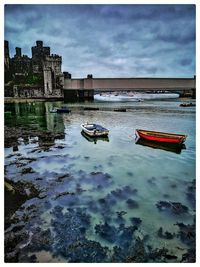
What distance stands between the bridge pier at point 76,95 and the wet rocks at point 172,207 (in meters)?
36.1

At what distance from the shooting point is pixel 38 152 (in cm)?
883

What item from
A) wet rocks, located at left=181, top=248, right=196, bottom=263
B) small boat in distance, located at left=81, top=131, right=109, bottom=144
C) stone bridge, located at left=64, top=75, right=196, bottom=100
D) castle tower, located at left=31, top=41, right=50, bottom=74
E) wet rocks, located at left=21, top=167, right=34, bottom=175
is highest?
castle tower, located at left=31, top=41, right=50, bottom=74

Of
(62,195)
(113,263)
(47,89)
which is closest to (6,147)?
(62,195)

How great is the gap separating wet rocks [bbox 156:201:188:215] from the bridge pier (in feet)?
119

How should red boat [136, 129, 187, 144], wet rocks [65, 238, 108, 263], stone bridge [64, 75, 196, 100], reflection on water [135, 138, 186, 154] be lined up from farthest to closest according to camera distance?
stone bridge [64, 75, 196, 100] < red boat [136, 129, 187, 144] < reflection on water [135, 138, 186, 154] < wet rocks [65, 238, 108, 263]

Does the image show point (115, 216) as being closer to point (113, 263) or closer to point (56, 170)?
point (113, 263)

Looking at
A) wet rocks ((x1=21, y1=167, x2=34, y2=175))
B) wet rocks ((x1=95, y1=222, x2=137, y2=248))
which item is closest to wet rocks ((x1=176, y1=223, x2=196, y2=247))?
wet rocks ((x1=95, y1=222, x2=137, y2=248))

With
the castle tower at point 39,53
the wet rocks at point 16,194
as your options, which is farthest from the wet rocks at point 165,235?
the castle tower at point 39,53

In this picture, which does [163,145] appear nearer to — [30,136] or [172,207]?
[172,207]

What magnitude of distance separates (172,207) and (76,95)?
131 ft

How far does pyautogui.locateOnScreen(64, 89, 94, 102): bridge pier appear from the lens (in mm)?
41281

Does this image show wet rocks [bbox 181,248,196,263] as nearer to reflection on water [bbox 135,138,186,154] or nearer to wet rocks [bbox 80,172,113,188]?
wet rocks [bbox 80,172,113,188]

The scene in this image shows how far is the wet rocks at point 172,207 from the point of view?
4844 millimetres

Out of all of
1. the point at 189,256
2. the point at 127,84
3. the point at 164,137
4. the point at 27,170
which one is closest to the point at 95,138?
the point at 164,137
